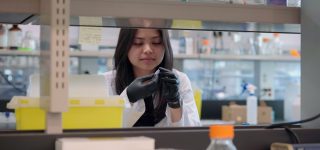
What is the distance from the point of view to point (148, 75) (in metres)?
2.50

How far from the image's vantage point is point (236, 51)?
541cm

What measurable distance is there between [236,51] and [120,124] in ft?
13.6

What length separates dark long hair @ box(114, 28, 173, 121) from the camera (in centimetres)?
282

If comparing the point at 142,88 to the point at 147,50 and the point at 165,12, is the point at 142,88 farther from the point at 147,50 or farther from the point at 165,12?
the point at 165,12

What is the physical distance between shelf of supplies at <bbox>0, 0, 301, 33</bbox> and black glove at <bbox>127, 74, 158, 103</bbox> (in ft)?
2.46

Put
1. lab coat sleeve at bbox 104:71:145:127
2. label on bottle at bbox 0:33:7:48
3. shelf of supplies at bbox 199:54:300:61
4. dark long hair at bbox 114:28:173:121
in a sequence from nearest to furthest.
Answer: lab coat sleeve at bbox 104:71:145:127 < dark long hair at bbox 114:28:173:121 < label on bottle at bbox 0:33:7:48 < shelf of supplies at bbox 199:54:300:61

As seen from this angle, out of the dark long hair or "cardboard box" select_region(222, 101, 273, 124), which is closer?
the dark long hair

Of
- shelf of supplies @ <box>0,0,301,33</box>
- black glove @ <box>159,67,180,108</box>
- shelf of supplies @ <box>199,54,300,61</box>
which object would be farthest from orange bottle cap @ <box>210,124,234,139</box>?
shelf of supplies @ <box>199,54,300,61</box>

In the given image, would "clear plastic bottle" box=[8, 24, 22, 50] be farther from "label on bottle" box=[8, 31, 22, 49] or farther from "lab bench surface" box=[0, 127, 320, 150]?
"lab bench surface" box=[0, 127, 320, 150]

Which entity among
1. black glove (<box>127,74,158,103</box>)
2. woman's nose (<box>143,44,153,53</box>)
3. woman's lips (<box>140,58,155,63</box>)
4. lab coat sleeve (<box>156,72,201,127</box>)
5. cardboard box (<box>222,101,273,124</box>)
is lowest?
cardboard box (<box>222,101,273,124</box>)

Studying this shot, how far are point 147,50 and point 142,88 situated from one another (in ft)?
2.21

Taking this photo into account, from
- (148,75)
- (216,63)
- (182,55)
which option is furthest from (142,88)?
(216,63)

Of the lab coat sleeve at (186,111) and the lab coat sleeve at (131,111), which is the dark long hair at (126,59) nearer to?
the lab coat sleeve at (186,111)

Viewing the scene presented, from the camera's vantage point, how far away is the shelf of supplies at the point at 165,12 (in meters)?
1.18
